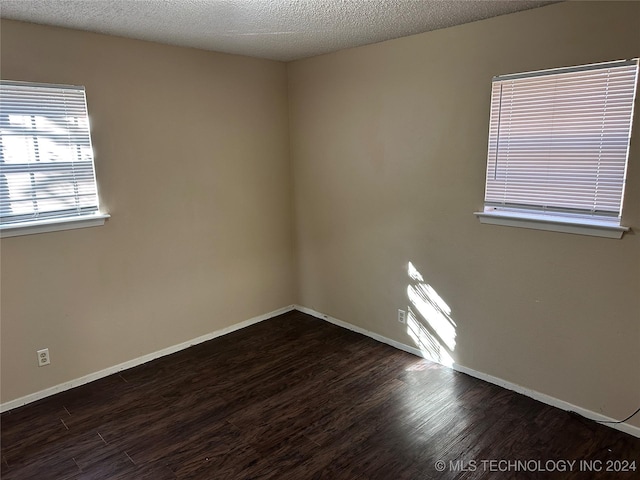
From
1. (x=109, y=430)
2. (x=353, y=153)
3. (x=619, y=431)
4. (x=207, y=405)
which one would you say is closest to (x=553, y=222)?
(x=619, y=431)

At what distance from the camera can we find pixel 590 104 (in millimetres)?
2324

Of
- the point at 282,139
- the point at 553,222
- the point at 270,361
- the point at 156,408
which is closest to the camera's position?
the point at 553,222

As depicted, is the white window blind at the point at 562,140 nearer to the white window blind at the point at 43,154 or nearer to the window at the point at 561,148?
the window at the point at 561,148

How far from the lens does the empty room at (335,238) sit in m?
2.31

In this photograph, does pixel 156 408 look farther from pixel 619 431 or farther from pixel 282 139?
pixel 619 431

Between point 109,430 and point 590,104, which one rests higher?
point 590,104

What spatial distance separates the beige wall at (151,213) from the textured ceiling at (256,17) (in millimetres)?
265

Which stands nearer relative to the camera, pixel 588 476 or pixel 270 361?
pixel 588 476

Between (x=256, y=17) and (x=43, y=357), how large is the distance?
8.68 feet

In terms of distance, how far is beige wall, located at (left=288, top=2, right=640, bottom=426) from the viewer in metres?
2.36

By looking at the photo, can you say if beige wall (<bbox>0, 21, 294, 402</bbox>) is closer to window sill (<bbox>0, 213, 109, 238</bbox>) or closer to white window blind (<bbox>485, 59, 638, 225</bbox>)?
window sill (<bbox>0, 213, 109, 238</bbox>)

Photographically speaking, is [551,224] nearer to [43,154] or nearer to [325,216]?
[325,216]

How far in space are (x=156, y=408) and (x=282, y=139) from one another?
2.56 m

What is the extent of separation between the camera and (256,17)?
2.52 meters
